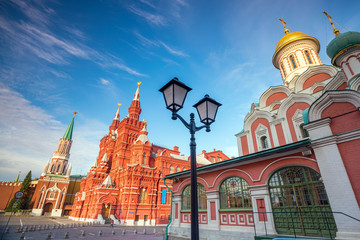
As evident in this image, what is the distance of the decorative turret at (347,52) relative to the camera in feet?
34.9

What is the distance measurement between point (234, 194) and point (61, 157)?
6392 cm

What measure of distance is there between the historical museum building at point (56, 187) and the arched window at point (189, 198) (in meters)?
51.6

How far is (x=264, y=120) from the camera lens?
1416cm

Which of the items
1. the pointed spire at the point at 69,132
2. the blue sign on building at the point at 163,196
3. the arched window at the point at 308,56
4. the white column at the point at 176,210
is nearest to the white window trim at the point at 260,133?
the white column at the point at 176,210

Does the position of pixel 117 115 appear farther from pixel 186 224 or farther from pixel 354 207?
pixel 354 207

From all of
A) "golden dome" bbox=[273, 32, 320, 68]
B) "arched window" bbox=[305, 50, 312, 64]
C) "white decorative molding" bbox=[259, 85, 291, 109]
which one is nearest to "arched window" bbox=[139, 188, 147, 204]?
"white decorative molding" bbox=[259, 85, 291, 109]

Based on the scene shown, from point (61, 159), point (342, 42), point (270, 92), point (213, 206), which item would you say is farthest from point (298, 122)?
point (61, 159)

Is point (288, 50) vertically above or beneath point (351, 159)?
above

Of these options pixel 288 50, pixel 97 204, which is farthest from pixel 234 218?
pixel 97 204

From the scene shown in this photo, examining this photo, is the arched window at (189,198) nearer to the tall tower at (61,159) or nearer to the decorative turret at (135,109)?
the decorative turret at (135,109)

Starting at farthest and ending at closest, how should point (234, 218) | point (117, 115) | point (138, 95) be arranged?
point (117, 115)
point (138, 95)
point (234, 218)

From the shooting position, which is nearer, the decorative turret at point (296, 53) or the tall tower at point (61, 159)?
the decorative turret at point (296, 53)

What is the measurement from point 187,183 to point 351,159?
28.8 feet

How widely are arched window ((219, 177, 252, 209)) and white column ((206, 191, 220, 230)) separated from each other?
0.28m
